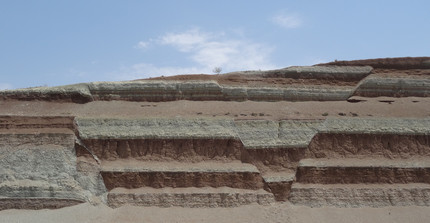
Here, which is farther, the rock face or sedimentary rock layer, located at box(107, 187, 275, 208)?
the rock face

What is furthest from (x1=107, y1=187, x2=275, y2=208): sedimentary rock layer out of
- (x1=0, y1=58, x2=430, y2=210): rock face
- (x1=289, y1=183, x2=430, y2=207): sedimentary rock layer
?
(x1=289, y1=183, x2=430, y2=207): sedimentary rock layer

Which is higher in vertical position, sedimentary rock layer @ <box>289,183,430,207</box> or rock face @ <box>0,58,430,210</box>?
rock face @ <box>0,58,430,210</box>

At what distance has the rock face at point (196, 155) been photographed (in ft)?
51.9

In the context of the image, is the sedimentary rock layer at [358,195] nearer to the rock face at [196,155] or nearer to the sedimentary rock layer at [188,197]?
the rock face at [196,155]

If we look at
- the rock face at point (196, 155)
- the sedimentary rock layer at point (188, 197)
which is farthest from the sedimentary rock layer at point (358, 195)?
the sedimentary rock layer at point (188, 197)

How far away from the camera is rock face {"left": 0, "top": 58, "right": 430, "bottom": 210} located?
623 inches

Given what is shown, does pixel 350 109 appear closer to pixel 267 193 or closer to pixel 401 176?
pixel 401 176

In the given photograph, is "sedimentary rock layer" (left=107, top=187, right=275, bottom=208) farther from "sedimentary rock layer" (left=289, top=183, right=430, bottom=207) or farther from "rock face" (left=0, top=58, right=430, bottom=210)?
"sedimentary rock layer" (left=289, top=183, right=430, bottom=207)

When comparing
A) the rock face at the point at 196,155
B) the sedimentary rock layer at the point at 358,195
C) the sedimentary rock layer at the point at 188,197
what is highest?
the rock face at the point at 196,155

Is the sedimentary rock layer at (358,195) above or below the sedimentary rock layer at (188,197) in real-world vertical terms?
below

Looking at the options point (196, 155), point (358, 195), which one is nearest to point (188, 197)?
point (196, 155)

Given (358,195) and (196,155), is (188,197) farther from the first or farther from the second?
(358,195)

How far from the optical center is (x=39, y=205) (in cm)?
1545

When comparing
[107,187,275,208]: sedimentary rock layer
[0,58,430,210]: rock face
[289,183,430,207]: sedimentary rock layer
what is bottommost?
[289,183,430,207]: sedimentary rock layer
